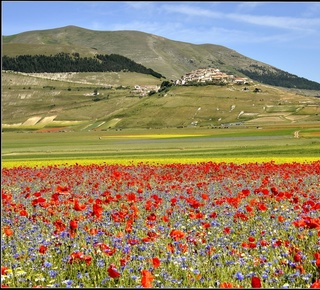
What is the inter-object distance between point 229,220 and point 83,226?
3344 millimetres

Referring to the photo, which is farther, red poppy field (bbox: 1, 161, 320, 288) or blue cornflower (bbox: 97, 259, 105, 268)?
blue cornflower (bbox: 97, 259, 105, 268)

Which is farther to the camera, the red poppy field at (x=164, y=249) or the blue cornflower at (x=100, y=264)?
the blue cornflower at (x=100, y=264)

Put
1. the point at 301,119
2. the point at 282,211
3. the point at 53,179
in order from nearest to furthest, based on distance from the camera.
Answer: the point at 282,211 < the point at 53,179 < the point at 301,119

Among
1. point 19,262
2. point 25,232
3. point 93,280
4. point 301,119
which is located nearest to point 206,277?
point 93,280

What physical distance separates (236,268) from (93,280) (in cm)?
218

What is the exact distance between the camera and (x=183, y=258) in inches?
273

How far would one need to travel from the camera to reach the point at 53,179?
2294 centimetres

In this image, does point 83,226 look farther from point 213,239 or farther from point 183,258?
point 183,258

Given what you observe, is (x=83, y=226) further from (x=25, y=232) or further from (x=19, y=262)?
(x=19, y=262)

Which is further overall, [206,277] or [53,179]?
[53,179]

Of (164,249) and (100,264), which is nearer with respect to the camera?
(100,264)

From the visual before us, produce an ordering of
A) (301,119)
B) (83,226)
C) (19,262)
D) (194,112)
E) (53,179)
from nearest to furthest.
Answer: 1. (19,262)
2. (83,226)
3. (53,179)
4. (301,119)
5. (194,112)

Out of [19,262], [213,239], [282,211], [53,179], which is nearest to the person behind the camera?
[19,262]

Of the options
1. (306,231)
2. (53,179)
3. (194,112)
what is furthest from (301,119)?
(306,231)
